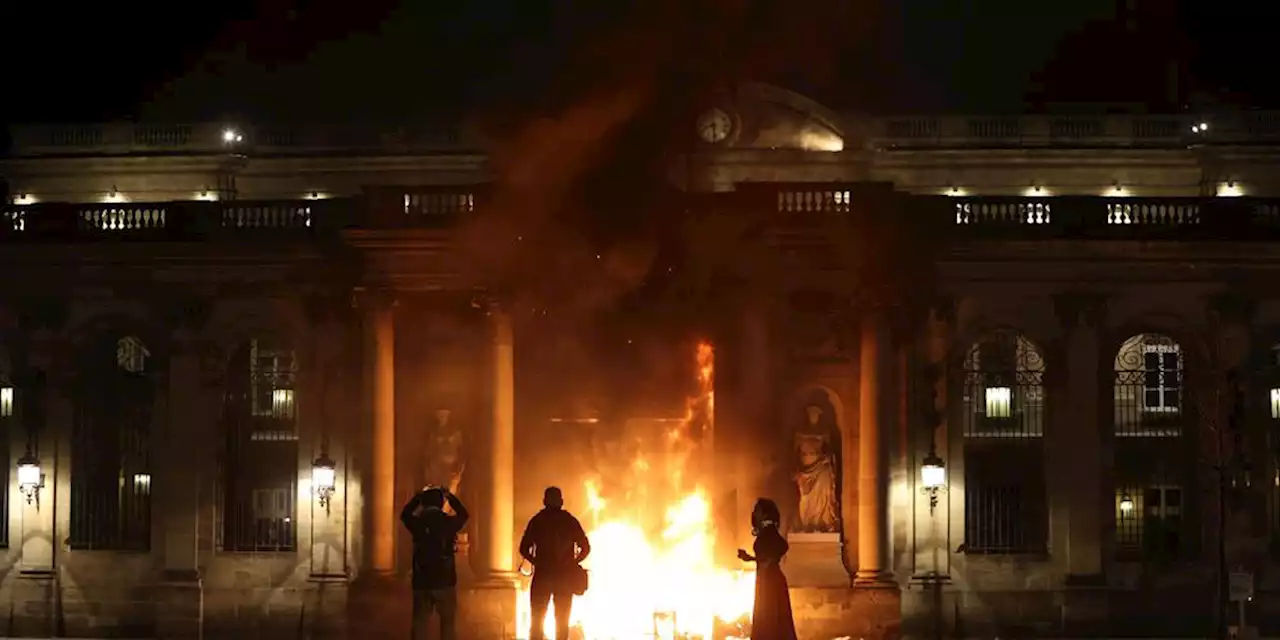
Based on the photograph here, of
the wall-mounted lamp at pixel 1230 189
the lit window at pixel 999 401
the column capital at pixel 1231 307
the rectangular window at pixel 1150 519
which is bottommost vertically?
the rectangular window at pixel 1150 519

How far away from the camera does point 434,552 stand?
27.4 m

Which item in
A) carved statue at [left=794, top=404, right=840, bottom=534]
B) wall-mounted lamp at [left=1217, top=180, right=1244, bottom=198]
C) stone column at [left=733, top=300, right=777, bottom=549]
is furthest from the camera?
wall-mounted lamp at [left=1217, top=180, right=1244, bottom=198]

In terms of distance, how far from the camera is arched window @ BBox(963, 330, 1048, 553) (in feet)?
118

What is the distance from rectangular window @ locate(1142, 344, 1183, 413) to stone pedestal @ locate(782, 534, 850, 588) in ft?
19.8

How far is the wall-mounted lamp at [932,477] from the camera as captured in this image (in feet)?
115

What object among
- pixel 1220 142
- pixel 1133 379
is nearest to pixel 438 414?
pixel 1133 379

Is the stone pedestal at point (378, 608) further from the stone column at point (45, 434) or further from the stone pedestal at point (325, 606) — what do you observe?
the stone column at point (45, 434)

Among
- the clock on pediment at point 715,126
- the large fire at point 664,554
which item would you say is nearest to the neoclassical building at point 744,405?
the large fire at point 664,554

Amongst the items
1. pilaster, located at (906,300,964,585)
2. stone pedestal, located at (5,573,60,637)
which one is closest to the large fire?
pilaster, located at (906,300,964,585)

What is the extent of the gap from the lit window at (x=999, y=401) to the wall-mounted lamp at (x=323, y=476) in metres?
11.3

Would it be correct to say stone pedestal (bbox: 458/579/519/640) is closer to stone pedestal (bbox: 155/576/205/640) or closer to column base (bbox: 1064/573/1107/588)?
stone pedestal (bbox: 155/576/205/640)

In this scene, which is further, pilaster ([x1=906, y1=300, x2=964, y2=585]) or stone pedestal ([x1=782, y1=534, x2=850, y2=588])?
pilaster ([x1=906, y1=300, x2=964, y2=585])

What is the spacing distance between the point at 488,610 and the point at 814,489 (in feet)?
19.1

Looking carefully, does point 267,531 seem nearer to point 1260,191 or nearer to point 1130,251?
point 1130,251
